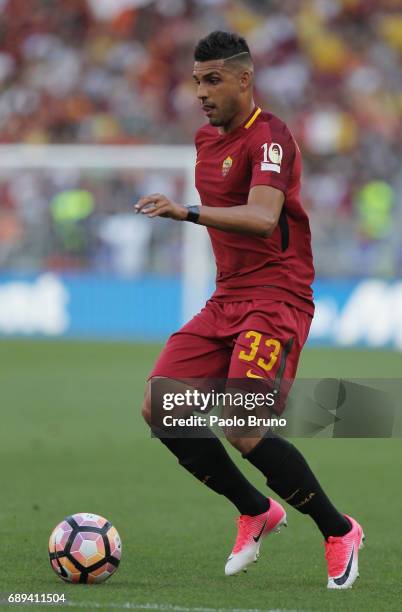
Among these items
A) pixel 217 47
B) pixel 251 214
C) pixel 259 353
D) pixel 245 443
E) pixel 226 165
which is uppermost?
pixel 217 47

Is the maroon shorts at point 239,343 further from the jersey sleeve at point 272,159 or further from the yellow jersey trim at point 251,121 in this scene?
the yellow jersey trim at point 251,121

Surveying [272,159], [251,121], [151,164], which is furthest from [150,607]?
[151,164]

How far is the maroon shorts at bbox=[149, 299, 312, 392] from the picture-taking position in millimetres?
5383

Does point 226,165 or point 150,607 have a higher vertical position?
point 226,165

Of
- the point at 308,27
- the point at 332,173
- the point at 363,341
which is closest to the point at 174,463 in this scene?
the point at 363,341

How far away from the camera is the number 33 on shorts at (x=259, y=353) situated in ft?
17.5

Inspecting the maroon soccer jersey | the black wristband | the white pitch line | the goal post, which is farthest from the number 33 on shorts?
the goal post

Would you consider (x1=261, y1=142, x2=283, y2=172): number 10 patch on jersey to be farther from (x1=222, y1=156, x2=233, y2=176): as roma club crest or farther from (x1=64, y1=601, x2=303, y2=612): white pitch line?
(x1=64, y1=601, x2=303, y2=612): white pitch line

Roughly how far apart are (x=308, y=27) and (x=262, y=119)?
18476 mm

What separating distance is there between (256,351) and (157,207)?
91 cm

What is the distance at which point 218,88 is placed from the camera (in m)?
5.55

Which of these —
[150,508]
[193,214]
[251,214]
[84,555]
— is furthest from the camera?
[150,508]

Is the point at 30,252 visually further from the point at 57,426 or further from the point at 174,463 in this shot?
the point at 174,463

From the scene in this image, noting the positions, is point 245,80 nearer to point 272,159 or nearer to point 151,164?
point 272,159
